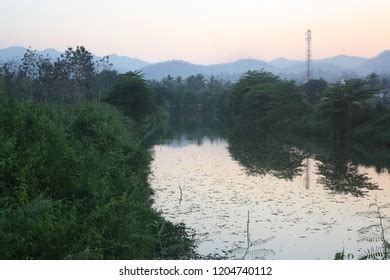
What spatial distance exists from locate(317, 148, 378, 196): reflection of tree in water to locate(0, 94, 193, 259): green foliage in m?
7.20

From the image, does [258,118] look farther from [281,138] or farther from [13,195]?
[13,195]

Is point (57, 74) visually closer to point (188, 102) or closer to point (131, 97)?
point (131, 97)

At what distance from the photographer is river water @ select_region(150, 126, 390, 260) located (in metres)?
9.20

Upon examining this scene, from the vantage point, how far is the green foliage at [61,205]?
5.08m

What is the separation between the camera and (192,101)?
247 feet

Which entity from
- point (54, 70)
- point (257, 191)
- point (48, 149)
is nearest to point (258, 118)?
point (54, 70)

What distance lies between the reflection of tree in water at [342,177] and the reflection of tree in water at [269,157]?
1118 millimetres

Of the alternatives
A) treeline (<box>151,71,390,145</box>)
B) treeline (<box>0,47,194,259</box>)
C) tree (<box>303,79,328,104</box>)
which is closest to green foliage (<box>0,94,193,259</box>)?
treeline (<box>0,47,194,259</box>)

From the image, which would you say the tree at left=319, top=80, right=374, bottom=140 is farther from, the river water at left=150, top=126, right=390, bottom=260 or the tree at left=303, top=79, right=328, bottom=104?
the tree at left=303, top=79, right=328, bottom=104

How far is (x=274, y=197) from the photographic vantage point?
44.6 feet

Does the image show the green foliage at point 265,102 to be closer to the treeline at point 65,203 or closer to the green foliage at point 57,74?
the green foliage at point 57,74

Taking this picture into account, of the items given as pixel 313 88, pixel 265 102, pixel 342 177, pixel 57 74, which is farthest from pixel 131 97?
pixel 342 177

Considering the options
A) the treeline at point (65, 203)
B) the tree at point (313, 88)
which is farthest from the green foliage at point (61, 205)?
the tree at point (313, 88)

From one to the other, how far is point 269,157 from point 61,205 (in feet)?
58.0
